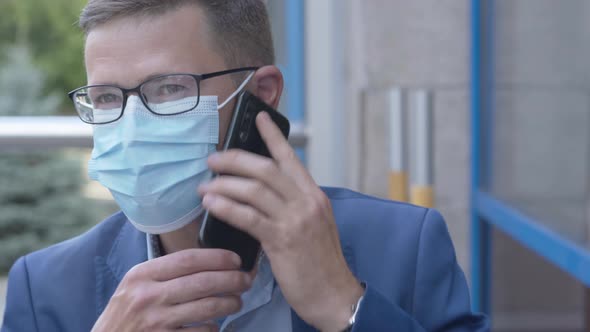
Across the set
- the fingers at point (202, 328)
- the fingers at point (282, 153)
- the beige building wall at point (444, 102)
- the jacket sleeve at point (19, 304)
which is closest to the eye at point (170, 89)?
the fingers at point (282, 153)

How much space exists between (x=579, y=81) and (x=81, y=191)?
529cm

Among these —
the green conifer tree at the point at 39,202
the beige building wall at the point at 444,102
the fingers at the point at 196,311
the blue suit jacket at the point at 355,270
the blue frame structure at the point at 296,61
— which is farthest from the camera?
the green conifer tree at the point at 39,202

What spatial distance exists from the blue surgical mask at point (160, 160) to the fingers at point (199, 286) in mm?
215

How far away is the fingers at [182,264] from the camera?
136cm

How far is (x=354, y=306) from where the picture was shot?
1.34 meters

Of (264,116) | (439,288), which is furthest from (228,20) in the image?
(439,288)

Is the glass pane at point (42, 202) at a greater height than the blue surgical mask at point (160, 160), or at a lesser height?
lesser

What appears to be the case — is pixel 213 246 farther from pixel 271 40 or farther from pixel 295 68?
pixel 295 68

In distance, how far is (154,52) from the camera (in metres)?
1.51

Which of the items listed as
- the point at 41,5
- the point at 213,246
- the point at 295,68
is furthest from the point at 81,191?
the point at 213,246

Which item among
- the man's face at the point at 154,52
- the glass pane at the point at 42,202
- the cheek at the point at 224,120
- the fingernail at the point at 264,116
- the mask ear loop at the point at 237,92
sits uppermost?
the man's face at the point at 154,52

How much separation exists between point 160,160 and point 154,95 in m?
0.13

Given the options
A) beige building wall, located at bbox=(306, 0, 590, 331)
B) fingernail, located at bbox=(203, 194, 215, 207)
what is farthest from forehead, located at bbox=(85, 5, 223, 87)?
beige building wall, located at bbox=(306, 0, 590, 331)

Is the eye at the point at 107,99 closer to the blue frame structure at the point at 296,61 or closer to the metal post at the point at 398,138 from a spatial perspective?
the metal post at the point at 398,138
